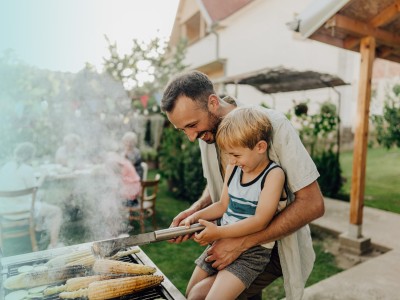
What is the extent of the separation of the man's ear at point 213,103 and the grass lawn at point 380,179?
7121mm

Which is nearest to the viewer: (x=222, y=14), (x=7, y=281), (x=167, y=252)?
(x=7, y=281)

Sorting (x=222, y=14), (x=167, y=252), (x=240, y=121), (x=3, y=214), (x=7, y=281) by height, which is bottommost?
(x=167, y=252)

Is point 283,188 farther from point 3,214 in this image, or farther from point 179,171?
point 179,171

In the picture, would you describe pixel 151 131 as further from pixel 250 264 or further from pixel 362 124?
pixel 250 264

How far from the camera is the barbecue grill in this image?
1911mm

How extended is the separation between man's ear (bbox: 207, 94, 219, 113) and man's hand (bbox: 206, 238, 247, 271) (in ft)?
3.14

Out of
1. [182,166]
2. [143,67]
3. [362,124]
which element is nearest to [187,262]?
[362,124]

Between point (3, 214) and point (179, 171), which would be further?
point (179, 171)

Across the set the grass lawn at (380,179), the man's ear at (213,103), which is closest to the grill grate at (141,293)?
the man's ear at (213,103)

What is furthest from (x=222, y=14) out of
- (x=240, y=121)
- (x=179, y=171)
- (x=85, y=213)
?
(x=240, y=121)

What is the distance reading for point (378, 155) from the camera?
14.0 meters

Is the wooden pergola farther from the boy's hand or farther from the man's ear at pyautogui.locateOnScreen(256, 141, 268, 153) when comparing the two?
the boy's hand

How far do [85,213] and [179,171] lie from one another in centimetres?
295

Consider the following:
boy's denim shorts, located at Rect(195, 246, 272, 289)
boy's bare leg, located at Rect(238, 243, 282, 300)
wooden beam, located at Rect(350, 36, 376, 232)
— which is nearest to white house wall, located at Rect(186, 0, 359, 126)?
wooden beam, located at Rect(350, 36, 376, 232)
